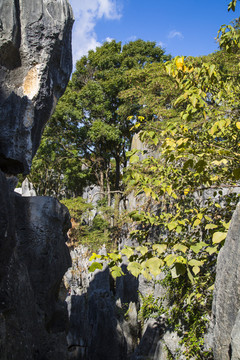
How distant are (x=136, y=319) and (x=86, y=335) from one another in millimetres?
1849

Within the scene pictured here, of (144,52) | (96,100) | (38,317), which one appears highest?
(144,52)

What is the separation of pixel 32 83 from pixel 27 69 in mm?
324

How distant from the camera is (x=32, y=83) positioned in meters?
6.24

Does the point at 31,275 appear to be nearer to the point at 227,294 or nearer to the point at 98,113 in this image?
the point at 227,294

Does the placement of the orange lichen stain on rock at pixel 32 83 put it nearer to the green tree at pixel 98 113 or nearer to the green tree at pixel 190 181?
the green tree at pixel 190 181

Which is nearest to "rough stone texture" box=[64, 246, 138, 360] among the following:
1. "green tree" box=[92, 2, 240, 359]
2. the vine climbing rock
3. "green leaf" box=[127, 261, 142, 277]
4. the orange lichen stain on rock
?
"green tree" box=[92, 2, 240, 359]

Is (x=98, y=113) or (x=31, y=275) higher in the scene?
(x=98, y=113)

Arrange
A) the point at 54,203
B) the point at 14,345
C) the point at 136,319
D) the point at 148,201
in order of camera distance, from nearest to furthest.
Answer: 1. the point at 14,345
2. the point at 54,203
3. the point at 136,319
4. the point at 148,201

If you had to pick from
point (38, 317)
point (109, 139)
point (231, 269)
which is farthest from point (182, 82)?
point (109, 139)

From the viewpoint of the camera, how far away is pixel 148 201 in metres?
11.8

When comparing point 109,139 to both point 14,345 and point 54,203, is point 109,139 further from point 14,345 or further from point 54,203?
point 14,345

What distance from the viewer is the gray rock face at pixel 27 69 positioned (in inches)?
224

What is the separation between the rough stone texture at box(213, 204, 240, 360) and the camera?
2.81 m

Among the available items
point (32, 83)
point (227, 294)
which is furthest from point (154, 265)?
point (32, 83)
